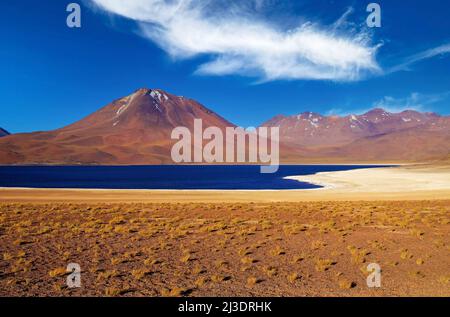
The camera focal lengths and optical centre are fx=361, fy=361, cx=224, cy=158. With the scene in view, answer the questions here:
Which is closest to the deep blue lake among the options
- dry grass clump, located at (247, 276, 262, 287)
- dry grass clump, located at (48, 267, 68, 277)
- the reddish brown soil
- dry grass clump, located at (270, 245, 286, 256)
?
the reddish brown soil

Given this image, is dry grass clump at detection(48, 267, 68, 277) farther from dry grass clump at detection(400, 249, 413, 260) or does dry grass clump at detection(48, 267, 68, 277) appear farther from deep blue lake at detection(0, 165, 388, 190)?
deep blue lake at detection(0, 165, 388, 190)

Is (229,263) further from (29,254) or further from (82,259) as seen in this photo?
(29,254)

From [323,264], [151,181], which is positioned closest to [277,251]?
[323,264]

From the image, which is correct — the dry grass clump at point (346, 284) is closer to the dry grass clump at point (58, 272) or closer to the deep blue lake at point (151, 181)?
the dry grass clump at point (58, 272)

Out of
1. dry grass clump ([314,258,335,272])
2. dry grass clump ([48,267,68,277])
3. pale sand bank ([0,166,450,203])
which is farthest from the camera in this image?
pale sand bank ([0,166,450,203])

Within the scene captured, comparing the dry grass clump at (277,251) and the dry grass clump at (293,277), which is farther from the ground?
the dry grass clump at (277,251)

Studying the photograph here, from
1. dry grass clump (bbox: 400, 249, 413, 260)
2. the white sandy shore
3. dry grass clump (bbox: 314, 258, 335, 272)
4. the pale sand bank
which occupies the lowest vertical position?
dry grass clump (bbox: 314, 258, 335, 272)

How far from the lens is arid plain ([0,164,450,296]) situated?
10500mm

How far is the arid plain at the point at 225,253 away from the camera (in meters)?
10.5

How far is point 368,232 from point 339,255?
5.70m

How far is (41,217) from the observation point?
23.5 metres

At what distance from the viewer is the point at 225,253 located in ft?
48.1

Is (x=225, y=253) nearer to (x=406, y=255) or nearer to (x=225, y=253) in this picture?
(x=225, y=253)

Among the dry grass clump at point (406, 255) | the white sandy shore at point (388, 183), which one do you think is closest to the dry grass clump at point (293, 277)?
the dry grass clump at point (406, 255)
